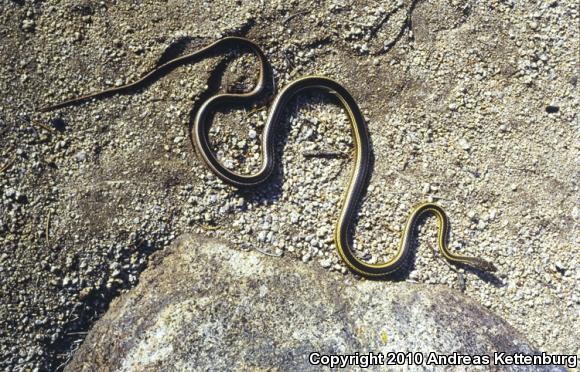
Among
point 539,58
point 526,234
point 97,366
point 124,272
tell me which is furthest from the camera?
point 539,58

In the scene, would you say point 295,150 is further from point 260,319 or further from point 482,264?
point 482,264

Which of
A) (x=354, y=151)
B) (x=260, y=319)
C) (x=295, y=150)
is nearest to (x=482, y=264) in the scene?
(x=354, y=151)

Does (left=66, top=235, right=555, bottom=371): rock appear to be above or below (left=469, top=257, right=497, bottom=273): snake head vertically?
below

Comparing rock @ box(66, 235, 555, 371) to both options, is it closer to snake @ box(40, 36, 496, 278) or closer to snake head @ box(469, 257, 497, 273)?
snake @ box(40, 36, 496, 278)

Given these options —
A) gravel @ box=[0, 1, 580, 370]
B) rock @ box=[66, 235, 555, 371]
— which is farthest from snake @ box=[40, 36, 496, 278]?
rock @ box=[66, 235, 555, 371]

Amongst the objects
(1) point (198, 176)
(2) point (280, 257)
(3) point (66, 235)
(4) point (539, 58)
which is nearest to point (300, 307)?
(2) point (280, 257)

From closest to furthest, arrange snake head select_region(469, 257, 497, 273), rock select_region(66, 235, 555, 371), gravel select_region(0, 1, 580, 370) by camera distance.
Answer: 1. rock select_region(66, 235, 555, 371)
2. gravel select_region(0, 1, 580, 370)
3. snake head select_region(469, 257, 497, 273)

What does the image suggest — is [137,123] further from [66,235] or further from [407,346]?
[407,346]
